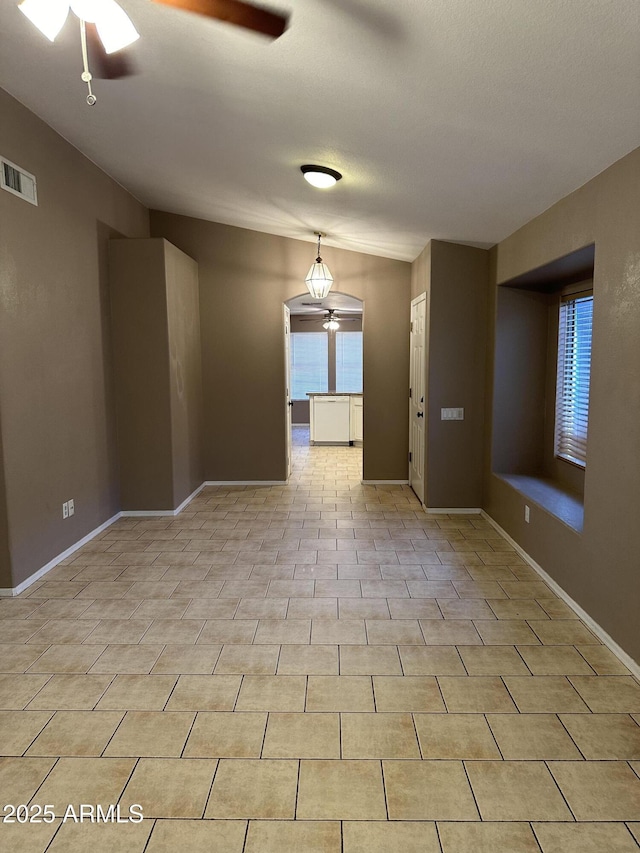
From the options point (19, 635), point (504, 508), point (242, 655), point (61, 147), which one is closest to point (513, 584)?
point (504, 508)

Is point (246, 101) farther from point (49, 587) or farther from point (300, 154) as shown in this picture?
point (49, 587)

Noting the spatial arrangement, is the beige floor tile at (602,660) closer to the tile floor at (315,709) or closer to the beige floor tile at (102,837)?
the tile floor at (315,709)

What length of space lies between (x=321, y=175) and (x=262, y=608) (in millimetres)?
2826

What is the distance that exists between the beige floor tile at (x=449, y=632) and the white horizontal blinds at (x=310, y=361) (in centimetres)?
869

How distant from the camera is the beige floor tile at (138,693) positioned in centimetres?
231

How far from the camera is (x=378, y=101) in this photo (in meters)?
2.53

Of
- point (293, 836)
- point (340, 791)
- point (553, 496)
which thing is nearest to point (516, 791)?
point (340, 791)

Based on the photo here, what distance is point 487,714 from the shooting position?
2.23m

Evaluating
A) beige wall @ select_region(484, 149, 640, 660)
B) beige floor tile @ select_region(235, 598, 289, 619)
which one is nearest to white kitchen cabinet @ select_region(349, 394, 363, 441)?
beige wall @ select_region(484, 149, 640, 660)

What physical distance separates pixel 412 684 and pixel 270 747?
733mm

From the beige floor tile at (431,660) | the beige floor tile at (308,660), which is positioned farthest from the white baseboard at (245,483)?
the beige floor tile at (431,660)

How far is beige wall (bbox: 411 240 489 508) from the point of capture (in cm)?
495

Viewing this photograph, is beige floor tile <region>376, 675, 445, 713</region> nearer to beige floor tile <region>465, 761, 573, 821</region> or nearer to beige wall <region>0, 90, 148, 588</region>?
beige floor tile <region>465, 761, 573, 821</region>

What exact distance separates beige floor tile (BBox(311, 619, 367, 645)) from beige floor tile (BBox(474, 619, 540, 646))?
65 cm
